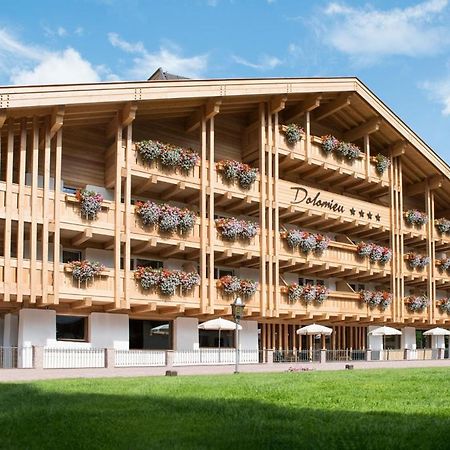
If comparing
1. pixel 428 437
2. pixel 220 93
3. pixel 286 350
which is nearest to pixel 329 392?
pixel 428 437

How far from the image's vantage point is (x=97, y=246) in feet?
102

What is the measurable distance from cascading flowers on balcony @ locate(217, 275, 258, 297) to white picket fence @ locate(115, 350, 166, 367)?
157 inches

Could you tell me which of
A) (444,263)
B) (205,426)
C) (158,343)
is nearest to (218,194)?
(158,343)

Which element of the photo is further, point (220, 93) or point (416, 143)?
point (416, 143)

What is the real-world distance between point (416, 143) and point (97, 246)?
20.6 meters

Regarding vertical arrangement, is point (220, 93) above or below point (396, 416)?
above

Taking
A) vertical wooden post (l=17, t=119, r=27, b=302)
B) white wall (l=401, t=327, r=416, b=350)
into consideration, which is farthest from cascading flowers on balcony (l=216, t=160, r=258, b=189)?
white wall (l=401, t=327, r=416, b=350)

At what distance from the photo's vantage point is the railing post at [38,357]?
25.0 metres

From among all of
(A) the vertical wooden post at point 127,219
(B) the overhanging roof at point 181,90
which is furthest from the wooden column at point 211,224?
(A) the vertical wooden post at point 127,219

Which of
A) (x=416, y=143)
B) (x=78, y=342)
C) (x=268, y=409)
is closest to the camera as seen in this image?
(x=268, y=409)

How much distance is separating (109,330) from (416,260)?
68.1 ft

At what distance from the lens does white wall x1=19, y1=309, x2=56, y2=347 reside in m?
27.9

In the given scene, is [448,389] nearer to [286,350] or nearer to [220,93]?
[220,93]

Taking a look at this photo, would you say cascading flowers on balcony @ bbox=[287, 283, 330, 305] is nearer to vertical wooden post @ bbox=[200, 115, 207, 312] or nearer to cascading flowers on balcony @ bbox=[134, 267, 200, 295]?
vertical wooden post @ bbox=[200, 115, 207, 312]
